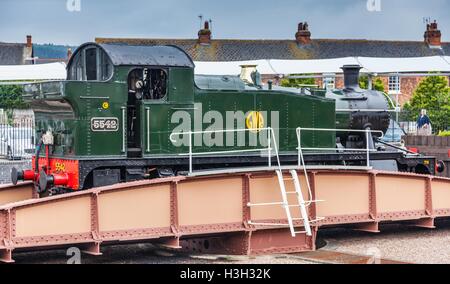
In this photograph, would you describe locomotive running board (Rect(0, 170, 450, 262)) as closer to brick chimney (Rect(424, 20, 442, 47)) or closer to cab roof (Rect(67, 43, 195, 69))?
cab roof (Rect(67, 43, 195, 69))

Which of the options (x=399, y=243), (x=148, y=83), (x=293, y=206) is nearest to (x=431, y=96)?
(x=399, y=243)

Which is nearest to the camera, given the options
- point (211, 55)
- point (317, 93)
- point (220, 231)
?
point (220, 231)

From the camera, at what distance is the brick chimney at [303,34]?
208ft

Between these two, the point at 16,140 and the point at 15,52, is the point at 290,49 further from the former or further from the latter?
the point at 16,140

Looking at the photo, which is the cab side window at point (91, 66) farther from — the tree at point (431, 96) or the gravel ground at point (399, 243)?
the tree at point (431, 96)

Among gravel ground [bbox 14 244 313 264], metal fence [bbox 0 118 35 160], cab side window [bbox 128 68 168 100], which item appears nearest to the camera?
gravel ground [bbox 14 244 313 264]

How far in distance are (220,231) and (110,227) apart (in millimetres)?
2121

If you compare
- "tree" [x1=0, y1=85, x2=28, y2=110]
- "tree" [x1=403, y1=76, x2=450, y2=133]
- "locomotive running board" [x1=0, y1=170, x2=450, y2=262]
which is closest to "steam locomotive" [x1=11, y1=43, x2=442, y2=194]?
"locomotive running board" [x1=0, y1=170, x2=450, y2=262]

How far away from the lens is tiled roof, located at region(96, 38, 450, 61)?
201 ft

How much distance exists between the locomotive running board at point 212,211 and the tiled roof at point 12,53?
64.0 m

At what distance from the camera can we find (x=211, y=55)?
60750 millimetres

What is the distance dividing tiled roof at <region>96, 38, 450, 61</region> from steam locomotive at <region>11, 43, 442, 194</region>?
42888 mm
